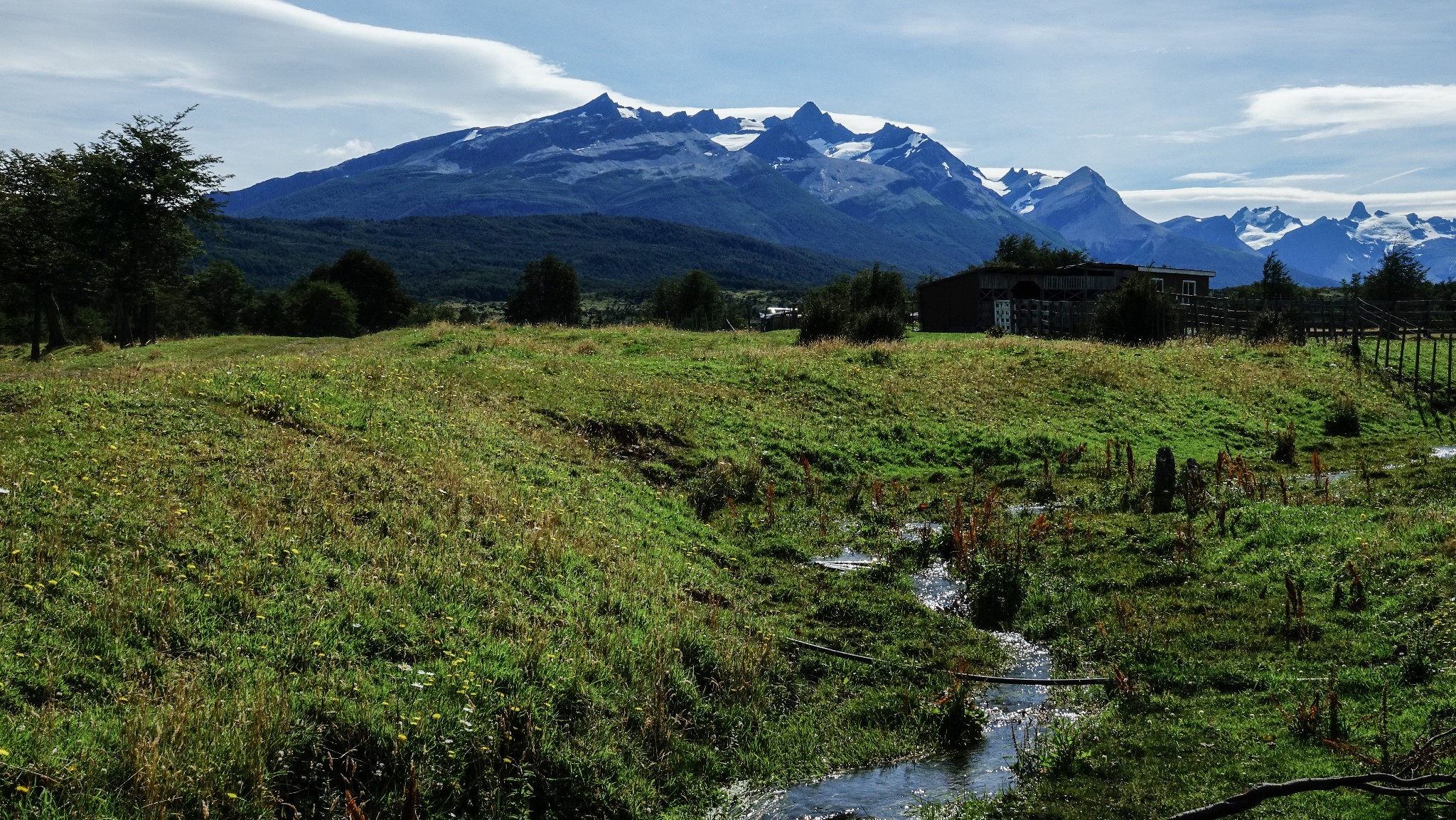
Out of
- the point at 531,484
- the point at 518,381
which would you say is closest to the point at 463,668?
the point at 531,484

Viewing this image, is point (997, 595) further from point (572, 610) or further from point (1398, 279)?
point (1398, 279)

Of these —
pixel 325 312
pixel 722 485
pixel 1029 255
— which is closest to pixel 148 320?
pixel 325 312

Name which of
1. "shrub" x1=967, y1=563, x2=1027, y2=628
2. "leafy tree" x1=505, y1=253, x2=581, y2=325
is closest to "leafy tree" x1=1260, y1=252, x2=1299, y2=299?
"leafy tree" x1=505, y1=253, x2=581, y2=325

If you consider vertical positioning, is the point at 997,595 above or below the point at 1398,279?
below

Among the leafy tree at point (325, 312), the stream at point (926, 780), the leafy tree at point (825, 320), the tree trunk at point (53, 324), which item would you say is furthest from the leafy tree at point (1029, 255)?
the stream at point (926, 780)

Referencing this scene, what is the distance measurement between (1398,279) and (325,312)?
117185 mm

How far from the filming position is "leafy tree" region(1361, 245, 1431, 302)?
95.8m

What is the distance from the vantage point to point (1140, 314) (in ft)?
174

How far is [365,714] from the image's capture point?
8867 millimetres

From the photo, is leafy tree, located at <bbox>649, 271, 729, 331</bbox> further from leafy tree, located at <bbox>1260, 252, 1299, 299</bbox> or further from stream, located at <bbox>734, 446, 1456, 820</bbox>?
stream, located at <bbox>734, 446, 1456, 820</bbox>

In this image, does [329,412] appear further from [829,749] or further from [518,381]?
[829,749]

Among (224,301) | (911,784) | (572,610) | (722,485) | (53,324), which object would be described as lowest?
(911,784)

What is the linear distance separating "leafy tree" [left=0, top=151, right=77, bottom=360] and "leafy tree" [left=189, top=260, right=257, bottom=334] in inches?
2253

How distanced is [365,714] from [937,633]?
8473 mm
